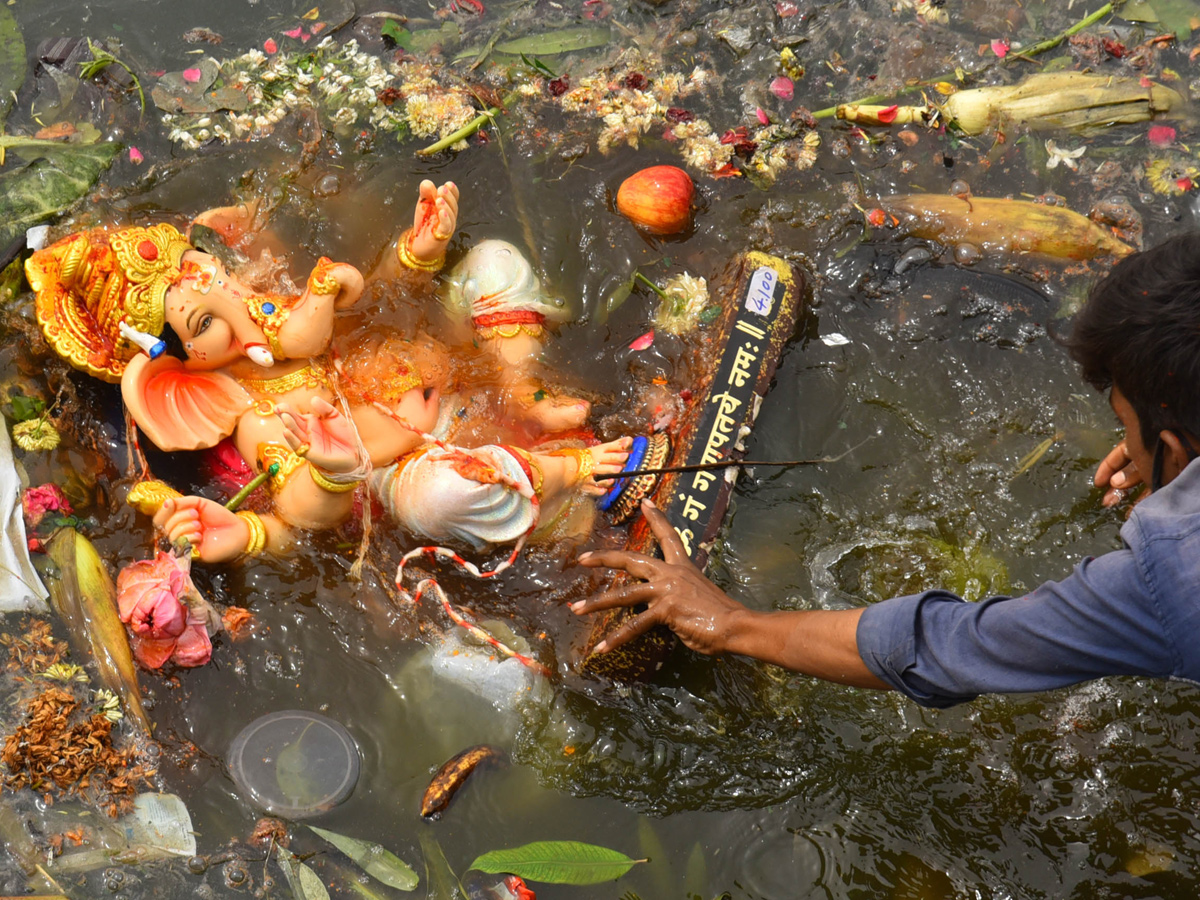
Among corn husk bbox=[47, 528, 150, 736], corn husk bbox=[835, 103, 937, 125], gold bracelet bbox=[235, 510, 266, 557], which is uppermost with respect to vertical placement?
corn husk bbox=[835, 103, 937, 125]

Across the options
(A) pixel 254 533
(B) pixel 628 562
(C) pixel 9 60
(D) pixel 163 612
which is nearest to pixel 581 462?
(B) pixel 628 562

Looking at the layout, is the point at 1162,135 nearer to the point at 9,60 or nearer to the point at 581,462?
the point at 581,462

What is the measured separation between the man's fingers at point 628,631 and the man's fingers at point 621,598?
0.05 m

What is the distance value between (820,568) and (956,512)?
0.58 metres

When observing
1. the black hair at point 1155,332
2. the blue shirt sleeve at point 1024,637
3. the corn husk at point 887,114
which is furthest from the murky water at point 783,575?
the black hair at point 1155,332

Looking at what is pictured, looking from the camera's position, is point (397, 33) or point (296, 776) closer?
point (296, 776)

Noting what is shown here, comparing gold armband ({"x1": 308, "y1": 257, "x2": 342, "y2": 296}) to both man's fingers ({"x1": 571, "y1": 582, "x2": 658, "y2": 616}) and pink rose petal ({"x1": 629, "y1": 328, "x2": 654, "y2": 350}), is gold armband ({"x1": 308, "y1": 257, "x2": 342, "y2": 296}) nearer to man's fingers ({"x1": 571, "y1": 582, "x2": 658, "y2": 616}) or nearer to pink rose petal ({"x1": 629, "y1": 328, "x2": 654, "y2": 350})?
pink rose petal ({"x1": 629, "y1": 328, "x2": 654, "y2": 350})

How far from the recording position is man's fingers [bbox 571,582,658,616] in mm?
2779

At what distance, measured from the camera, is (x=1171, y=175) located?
12.9 feet

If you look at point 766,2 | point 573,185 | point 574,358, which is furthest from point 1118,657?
point 766,2

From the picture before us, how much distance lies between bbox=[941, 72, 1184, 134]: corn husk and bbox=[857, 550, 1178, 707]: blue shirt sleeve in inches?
111

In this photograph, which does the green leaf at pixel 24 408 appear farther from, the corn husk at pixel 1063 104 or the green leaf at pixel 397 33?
the corn husk at pixel 1063 104

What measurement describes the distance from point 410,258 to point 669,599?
182 cm

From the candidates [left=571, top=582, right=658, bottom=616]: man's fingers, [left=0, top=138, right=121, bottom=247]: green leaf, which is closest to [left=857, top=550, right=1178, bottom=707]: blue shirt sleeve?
[left=571, top=582, right=658, bottom=616]: man's fingers
